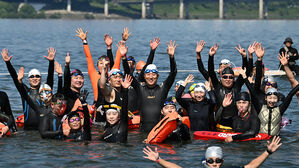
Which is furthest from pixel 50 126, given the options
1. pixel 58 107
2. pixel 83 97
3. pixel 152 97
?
pixel 152 97

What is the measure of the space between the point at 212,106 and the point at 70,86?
3.90 meters

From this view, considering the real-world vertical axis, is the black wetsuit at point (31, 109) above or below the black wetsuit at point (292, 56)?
below

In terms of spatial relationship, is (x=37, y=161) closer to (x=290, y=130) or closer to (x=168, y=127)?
(x=168, y=127)

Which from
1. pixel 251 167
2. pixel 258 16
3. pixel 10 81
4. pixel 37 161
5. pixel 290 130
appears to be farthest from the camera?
pixel 258 16

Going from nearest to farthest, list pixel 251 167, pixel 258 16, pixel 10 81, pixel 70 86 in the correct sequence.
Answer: pixel 251 167 < pixel 70 86 < pixel 10 81 < pixel 258 16

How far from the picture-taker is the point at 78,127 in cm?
1488

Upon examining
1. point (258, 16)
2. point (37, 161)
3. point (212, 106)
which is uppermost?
point (258, 16)

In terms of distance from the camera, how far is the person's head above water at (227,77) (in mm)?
15461

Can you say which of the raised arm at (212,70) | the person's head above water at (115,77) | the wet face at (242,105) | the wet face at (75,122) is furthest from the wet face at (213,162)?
the person's head above water at (115,77)

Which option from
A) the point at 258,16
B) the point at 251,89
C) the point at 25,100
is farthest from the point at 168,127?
the point at 258,16

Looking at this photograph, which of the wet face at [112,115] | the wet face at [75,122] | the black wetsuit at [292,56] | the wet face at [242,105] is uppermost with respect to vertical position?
the black wetsuit at [292,56]

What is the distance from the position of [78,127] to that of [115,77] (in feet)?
5.84

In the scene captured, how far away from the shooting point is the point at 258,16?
7362 inches

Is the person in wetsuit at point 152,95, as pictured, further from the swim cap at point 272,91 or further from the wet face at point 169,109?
the swim cap at point 272,91
